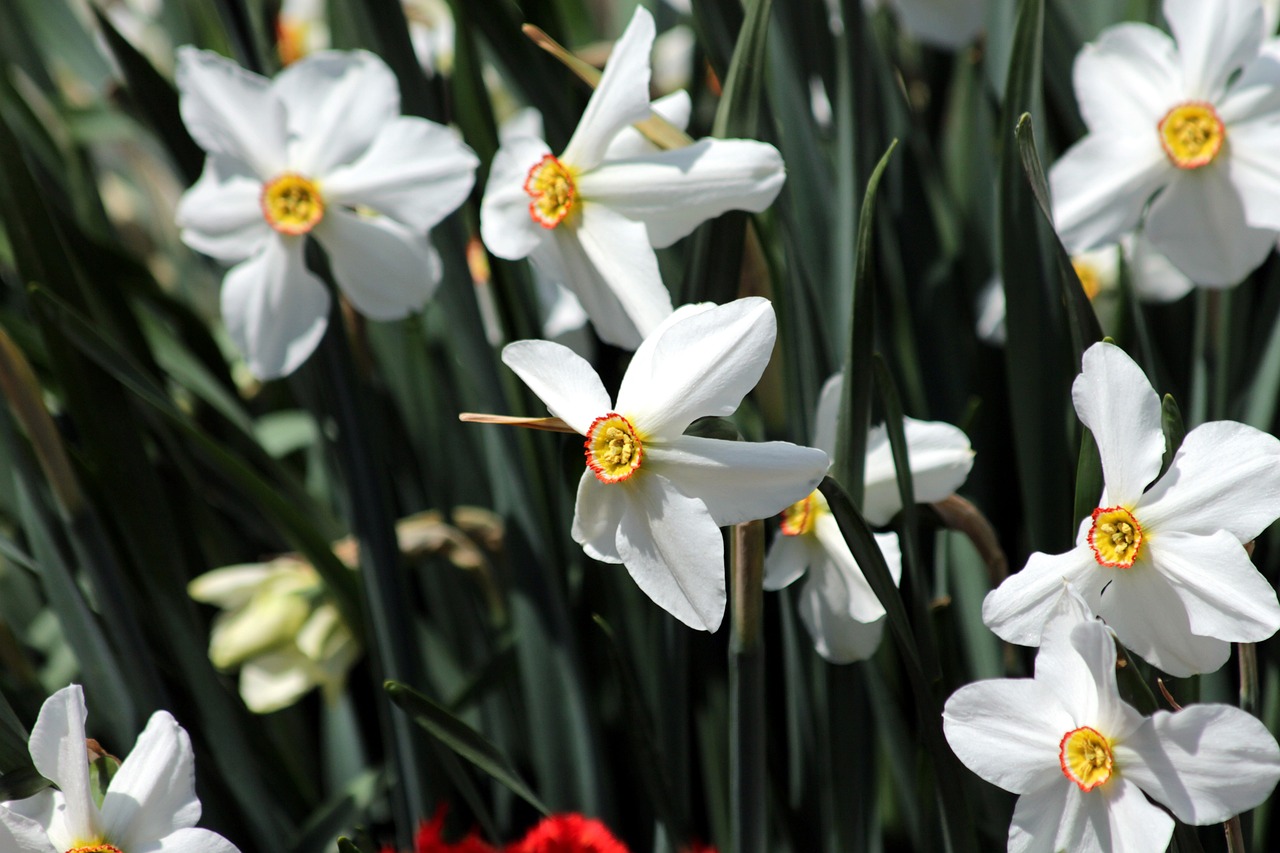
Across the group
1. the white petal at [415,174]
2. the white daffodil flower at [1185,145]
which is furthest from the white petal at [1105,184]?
the white petal at [415,174]

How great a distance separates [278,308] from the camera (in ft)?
2.27

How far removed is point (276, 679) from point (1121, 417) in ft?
2.14

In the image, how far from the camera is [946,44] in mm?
959

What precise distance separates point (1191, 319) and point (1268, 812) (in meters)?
0.39

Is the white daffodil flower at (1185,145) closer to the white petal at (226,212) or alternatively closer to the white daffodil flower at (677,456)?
the white daffodil flower at (677,456)

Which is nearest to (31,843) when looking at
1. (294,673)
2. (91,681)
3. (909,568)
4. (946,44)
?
(91,681)

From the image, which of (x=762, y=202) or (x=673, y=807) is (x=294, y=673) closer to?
(x=673, y=807)

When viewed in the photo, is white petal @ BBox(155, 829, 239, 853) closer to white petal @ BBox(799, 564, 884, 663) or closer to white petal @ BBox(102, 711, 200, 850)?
white petal @ BBox(102, 711, 200, 850)

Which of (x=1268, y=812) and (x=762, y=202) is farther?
(x=1268, y=812)

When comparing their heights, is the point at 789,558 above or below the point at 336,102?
below

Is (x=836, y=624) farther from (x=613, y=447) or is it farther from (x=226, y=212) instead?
(x=226, y=212)

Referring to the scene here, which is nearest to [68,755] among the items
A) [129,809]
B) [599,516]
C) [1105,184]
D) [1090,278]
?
[129,809]

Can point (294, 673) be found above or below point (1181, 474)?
below

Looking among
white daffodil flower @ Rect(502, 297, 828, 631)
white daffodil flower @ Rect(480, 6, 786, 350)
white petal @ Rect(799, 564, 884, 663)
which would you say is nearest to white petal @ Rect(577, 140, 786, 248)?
white daffodil flower @ Rect(480, 6, 786, 350)
